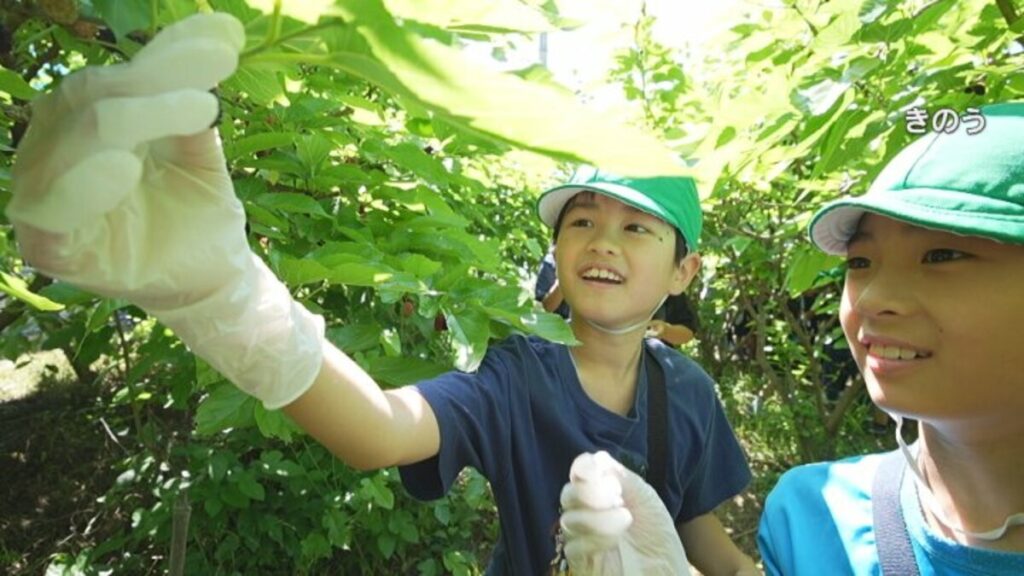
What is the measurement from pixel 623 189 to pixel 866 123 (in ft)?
1.21

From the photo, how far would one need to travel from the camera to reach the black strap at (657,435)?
1.29 metres

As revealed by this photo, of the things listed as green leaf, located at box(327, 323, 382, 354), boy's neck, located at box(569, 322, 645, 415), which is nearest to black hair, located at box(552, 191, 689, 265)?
boy's neck, located at box(569, 322, 645, 415)

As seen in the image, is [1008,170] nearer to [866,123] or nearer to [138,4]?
[866,123]

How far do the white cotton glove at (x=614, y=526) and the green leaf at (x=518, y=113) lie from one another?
66 cm

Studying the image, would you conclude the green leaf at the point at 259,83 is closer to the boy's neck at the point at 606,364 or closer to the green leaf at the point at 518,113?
the green leaf at the point at 518,113

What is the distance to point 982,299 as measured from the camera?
771 mm

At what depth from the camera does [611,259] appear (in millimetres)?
1269

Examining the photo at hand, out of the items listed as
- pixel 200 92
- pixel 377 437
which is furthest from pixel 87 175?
pixel 377 437

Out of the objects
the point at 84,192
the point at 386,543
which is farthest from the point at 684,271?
the point at 386,543

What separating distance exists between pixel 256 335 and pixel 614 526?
0.51 metres

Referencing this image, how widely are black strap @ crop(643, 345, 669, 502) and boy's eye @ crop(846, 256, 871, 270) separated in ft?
1.56

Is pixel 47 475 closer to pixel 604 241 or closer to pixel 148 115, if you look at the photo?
pixel 604 241

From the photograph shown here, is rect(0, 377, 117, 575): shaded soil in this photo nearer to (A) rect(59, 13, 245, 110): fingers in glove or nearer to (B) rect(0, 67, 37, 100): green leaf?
(B) rect(0, 67, 37, 100): green leaf

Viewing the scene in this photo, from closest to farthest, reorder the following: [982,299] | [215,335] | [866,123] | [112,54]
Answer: [215,335], [982,299], [112,54], [866,123]
